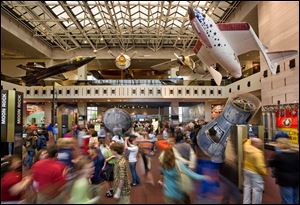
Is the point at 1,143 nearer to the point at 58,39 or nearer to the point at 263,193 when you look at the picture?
the point at 263,193

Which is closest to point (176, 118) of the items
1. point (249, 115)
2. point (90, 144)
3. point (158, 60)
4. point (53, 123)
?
point (90, 144)

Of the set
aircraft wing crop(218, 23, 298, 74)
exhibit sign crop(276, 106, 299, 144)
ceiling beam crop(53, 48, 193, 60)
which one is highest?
ceiling beam crop(53, 48, 193, 60)

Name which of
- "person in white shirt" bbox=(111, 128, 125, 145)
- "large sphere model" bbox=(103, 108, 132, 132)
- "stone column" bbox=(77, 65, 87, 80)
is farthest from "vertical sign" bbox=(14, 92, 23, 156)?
"stone column" bbox=(77, 65, 87, 80)

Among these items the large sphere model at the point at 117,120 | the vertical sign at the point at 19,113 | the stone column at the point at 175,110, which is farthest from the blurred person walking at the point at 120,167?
the vertical sign at the point at 19,113

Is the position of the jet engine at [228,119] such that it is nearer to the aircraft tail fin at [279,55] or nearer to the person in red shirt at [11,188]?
the aircraft tail fin at [279,55]

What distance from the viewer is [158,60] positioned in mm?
27984

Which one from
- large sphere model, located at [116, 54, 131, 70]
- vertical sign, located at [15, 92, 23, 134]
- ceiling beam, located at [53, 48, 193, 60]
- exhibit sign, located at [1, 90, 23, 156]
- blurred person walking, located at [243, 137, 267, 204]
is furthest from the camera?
ceiling beam, located at [53, 48, 193, 60]

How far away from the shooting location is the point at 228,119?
7.18 meters

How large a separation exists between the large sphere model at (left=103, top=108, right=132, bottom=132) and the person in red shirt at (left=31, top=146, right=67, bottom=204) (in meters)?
1.76

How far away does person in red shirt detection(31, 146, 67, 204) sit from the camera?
10.7ft

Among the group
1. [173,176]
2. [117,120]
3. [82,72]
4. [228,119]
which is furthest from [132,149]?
[82,72]

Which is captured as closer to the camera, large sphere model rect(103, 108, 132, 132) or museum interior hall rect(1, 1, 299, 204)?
museum interior hall rect(1, 1, 299, 204)

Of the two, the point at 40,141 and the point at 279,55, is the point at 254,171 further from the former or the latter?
the point at 40,141

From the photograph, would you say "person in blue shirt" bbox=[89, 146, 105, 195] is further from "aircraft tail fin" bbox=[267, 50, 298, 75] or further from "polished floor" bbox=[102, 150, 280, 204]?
"aircraft tail fin" bbox=[267, 50, 298, 75]
